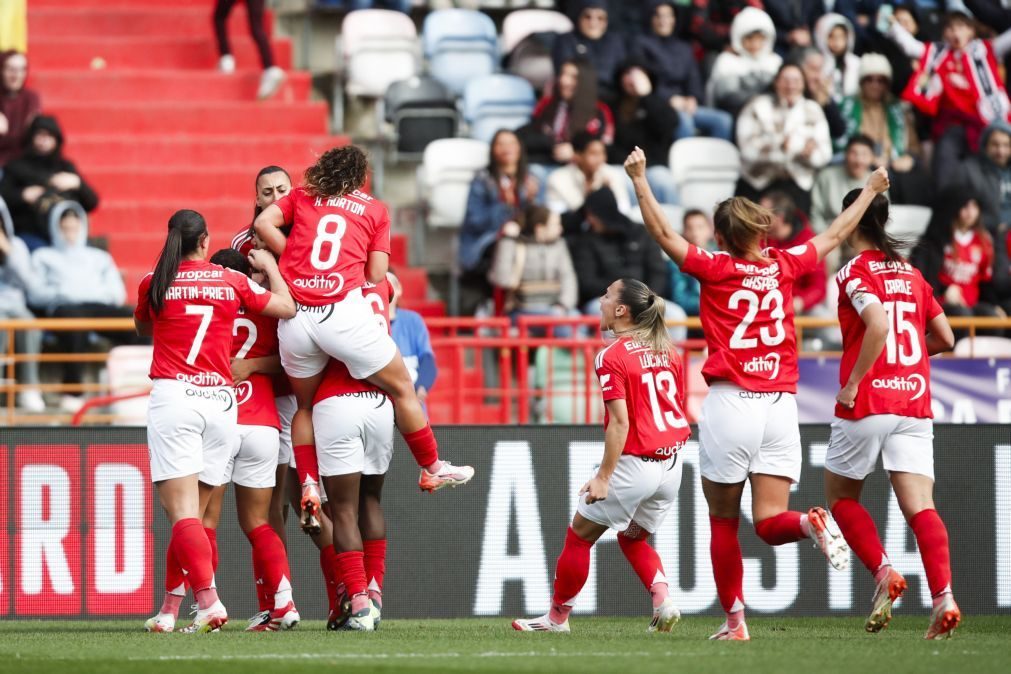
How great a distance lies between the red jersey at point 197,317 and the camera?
843 centimetres

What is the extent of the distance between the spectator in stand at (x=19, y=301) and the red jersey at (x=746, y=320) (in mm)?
6367

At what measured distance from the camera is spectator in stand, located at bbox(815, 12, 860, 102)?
666 inches

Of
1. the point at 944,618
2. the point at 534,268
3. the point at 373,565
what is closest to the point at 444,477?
the point at 373,565

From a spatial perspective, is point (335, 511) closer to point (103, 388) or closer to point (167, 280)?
point (167, 280)

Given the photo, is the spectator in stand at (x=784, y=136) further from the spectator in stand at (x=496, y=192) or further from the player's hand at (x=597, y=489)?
the player's hand at (x=597, y=489)

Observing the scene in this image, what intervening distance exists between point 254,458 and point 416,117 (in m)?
7.70

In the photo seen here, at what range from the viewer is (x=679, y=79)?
54.4 ft

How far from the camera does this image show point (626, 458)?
28.2 feet

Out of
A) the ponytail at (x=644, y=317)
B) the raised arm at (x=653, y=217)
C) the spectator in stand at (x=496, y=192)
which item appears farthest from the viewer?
the spectator in stand at (x=496, y=192)

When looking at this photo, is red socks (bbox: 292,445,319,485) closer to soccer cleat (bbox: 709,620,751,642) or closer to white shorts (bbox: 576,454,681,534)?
white shorts (bbox: 576,454,681,534)

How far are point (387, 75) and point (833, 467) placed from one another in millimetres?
9035

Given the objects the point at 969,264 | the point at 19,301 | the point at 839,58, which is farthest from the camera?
the point at 839,58

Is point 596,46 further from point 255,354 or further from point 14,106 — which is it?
point 255,354

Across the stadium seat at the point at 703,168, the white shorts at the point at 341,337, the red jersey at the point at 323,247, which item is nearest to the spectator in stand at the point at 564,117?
the stadium seat at the point at 703,168
